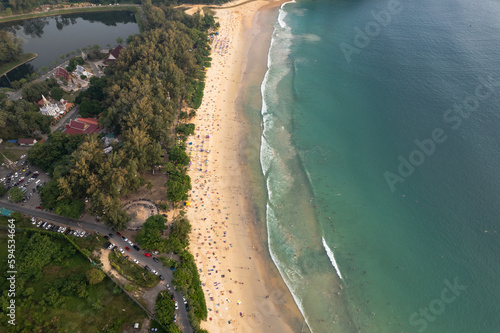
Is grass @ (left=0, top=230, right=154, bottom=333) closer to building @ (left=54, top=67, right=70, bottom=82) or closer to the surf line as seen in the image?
the surf line

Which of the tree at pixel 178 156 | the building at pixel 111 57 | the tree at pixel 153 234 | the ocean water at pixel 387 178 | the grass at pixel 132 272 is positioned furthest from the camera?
the building at pixel 111 57

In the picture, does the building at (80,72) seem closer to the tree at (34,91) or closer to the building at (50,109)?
the tree at (34,91)

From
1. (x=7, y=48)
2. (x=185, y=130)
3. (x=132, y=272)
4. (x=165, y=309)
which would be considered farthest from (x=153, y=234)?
(x=7, y=48)

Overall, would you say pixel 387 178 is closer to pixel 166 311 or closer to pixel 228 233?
pixel 228 233

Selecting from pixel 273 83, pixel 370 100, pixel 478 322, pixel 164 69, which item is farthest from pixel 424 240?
pixel 164 69

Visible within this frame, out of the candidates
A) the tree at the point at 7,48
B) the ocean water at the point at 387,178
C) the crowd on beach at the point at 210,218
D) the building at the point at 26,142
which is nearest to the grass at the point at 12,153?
the building at the point at 26,142

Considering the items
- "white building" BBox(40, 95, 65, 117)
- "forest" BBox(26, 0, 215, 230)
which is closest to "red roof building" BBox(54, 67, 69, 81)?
"forest" BBox(26, 0, 215, 230)
